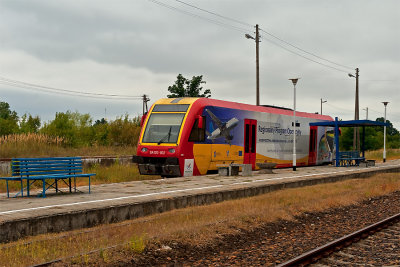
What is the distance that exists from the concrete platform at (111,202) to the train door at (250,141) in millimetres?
4632

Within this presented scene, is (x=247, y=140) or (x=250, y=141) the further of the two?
(x=250, y=141)

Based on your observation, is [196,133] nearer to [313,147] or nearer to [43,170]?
[43,170]

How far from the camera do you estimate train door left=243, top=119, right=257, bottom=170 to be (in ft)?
69.7

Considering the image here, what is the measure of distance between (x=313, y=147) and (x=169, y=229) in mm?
21666

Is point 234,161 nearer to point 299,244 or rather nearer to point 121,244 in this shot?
point 299,244

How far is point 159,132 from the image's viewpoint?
17.7 m

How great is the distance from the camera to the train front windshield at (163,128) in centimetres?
1734

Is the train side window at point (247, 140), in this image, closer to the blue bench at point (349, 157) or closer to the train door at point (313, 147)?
the train door at point (313, 147)

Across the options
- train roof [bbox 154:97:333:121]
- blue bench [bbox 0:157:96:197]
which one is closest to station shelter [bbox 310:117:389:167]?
train roof [bbox 154:97:333:121]

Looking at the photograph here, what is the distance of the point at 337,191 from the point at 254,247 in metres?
8.95

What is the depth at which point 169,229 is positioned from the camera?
8586 mm

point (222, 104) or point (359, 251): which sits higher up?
point (222, 104)

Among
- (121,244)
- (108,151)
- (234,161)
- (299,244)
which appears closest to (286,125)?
(234,161)

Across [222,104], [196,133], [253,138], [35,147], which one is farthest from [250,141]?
[35,147]
